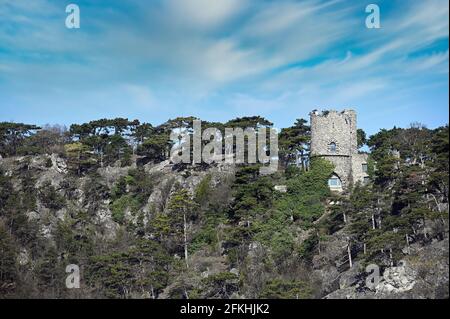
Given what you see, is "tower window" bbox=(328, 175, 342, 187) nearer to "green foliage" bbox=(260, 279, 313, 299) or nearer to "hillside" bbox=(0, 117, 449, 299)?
"hillside" bbox=(0, 117, 449, 299)

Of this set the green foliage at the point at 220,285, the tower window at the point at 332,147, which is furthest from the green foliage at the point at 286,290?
the tower window at the point at 332,147

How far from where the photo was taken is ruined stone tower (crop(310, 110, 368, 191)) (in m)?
37.5

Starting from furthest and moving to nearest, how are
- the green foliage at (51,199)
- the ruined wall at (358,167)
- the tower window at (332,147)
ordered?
the green foliage at (51,199), the tower window at (332,147), the ruined wall at (358,167)

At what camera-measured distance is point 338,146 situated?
37.9 meters

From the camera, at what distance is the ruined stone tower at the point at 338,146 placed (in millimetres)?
37469

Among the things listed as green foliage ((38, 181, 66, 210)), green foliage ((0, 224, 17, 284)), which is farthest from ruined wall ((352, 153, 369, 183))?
green foliage ((0, 224, 17, 284))

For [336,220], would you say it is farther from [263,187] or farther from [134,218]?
[134,218]

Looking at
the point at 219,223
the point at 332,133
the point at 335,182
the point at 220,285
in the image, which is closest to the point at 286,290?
the point at 220,285

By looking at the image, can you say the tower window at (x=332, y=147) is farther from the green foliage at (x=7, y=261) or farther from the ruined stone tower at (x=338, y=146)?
the green foliage at (x=7, y=261)

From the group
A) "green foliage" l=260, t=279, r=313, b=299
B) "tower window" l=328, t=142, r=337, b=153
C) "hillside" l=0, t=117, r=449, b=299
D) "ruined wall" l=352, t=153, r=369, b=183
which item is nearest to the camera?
"green foliage" l=260, t=279, r=313, b=299

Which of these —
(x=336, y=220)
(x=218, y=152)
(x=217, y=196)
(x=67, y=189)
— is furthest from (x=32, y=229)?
(x=336, y=220)

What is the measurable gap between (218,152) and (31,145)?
17668 mm
